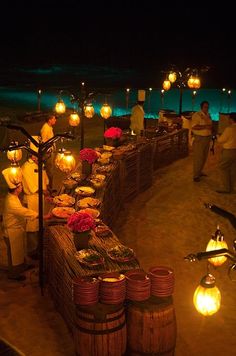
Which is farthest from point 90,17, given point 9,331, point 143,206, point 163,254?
point 9,331

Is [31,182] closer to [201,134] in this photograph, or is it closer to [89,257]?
[89,257]

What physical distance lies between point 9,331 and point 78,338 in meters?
1.43

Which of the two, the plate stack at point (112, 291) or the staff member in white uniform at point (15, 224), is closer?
the plate stack at point (112, 291)

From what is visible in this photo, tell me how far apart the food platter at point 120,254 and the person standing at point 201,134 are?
670 cm

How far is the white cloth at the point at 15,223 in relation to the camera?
26.1ft

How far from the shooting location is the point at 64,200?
28.2 feet

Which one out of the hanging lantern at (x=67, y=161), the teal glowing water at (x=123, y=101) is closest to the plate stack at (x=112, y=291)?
the hanging lantern at (x=67, y=161)

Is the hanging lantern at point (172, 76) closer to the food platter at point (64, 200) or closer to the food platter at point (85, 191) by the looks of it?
the food platter at point (85, 191)

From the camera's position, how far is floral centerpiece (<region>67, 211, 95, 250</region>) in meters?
6.79

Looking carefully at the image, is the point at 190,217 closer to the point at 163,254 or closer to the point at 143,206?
the point at 143,206

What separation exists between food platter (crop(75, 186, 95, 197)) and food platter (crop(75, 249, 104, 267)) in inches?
97.5

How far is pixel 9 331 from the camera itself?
678 cm

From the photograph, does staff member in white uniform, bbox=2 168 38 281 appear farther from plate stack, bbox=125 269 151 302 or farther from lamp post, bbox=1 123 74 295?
plate stack, bbox=125 269 151 302

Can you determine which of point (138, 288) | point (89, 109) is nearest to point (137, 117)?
point (89, 109)
